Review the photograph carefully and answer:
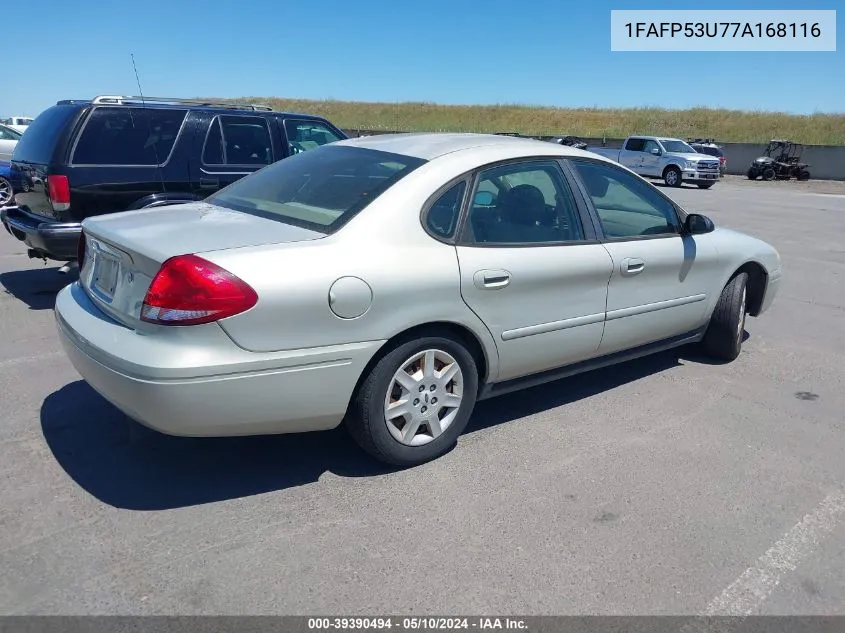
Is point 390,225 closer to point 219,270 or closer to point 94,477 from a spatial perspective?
point 219,270

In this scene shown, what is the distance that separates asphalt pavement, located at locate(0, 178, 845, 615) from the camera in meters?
2.62

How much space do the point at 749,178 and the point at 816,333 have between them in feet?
99.4

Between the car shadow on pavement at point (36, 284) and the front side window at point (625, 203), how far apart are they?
15.8 ft

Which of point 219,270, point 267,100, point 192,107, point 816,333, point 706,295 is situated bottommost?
point 816,333

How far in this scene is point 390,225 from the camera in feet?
10.9

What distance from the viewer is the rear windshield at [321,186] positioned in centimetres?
347

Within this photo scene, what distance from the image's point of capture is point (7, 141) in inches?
639

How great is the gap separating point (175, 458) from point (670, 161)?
26164 mm

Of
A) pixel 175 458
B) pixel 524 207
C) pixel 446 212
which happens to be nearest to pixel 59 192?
pixel 175 458

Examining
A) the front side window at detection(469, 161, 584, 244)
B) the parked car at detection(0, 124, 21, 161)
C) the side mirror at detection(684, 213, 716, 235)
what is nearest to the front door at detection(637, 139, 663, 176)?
the parked car at detection(0, 124, 21, 161)

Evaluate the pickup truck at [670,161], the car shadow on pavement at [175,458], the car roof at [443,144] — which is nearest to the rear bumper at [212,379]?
the car shadow on pavement at [175,458]

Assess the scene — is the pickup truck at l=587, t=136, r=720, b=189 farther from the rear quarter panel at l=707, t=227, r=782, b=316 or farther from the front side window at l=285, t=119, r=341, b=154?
the rear quarter panel at l=707, t=227, r=782, b=316

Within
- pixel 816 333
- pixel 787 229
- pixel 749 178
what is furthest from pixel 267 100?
pixel 816 333

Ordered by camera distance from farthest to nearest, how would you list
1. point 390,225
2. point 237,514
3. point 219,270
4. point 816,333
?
point 816,333
point 390,225
point 237,514
point 219,270
